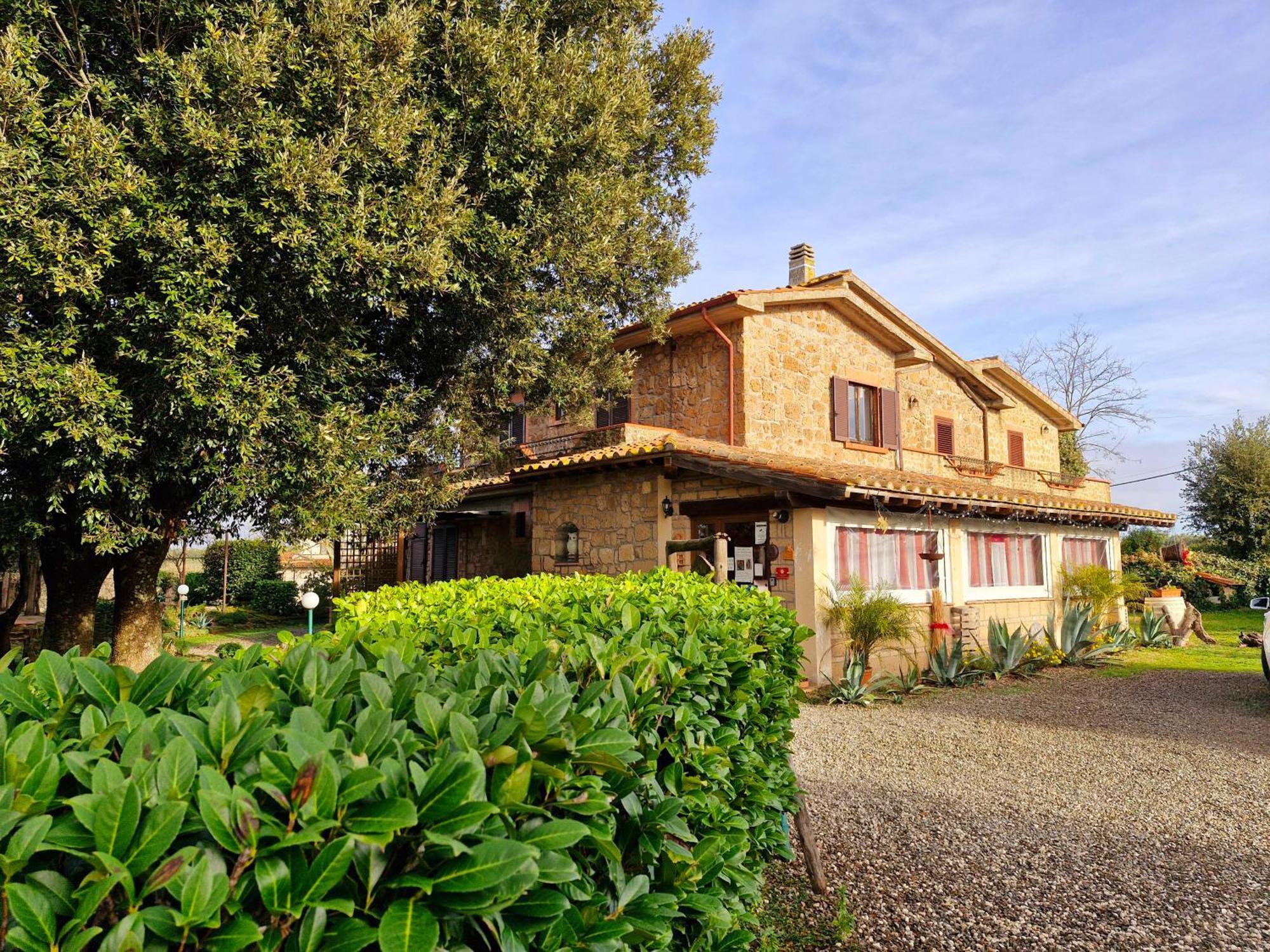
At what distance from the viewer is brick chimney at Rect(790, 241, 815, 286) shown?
1706cm

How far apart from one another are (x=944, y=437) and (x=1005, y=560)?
5.57 meters

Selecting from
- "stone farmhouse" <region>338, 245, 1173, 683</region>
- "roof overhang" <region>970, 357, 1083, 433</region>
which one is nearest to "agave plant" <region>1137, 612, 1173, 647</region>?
"stone farmhouse" <region>338, 245, 1173, 683</region>

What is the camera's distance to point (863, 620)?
32.1ft

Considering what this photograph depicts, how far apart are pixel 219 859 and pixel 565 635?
6.42 ft

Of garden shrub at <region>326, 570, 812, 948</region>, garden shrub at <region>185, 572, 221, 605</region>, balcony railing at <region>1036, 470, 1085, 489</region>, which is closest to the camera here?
garden shrub at <region>326, 570, 812, 948</region>

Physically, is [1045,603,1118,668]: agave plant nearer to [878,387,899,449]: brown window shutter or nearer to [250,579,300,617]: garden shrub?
[878,387,899,449]: brown window shutter

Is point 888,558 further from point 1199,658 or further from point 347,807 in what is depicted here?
point 347,807

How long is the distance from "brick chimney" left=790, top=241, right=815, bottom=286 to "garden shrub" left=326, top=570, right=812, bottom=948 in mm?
14108

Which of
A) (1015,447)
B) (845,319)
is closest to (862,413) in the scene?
(845,319)

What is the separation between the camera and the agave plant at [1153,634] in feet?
48.5

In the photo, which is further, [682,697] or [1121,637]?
[1121,637]

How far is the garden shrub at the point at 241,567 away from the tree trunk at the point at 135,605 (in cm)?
1554

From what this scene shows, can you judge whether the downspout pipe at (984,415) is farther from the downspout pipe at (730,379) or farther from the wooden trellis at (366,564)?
the wooden trellis at (366,564)

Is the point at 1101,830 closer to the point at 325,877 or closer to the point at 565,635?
the point at 565,635
